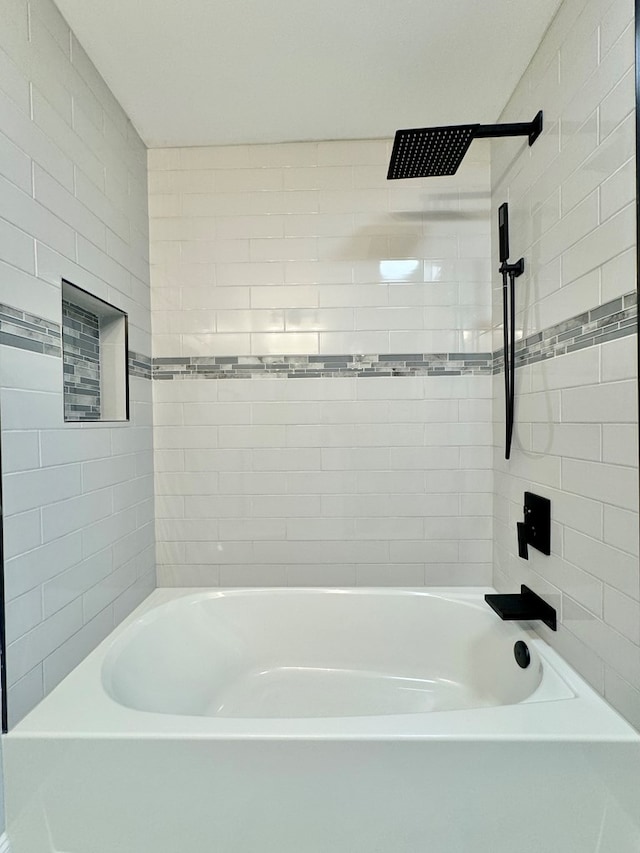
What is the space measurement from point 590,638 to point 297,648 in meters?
1.23

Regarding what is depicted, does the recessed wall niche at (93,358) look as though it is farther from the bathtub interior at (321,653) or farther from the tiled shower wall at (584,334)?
the tiled shower wall at (584,334)

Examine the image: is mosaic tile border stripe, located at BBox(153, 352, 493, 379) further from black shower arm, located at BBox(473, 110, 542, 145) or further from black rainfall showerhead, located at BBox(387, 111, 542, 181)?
black shower arm, located at BBox(473, 110, 542, 145)

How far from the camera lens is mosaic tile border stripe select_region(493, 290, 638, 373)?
1225 millimetres

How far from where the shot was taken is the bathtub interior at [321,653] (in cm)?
188

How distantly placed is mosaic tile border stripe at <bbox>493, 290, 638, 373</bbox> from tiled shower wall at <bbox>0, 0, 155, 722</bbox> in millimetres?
1617

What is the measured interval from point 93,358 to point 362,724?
1.61 m

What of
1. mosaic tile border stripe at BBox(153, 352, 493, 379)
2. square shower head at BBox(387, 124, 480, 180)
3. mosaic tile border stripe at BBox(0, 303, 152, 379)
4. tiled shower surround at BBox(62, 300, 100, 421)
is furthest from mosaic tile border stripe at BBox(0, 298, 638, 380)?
square shower head at BBox(387, 124, 480, 180)

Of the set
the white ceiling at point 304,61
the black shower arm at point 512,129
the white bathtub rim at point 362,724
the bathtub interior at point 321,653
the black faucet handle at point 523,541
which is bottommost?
the bathtub interior at point 321,653

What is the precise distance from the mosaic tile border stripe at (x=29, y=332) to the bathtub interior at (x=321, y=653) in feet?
3.50

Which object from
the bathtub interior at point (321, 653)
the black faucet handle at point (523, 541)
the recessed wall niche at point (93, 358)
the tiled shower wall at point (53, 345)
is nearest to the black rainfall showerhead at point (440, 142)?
the tiled shower wall at point (53, 345)

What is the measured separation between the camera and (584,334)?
56.4 inches

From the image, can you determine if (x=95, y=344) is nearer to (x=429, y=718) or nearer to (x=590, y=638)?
(x=429, y=718)

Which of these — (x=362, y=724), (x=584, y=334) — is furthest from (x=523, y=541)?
(x=362, y=724)

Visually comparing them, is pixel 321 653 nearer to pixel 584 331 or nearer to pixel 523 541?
pixel 523 541
